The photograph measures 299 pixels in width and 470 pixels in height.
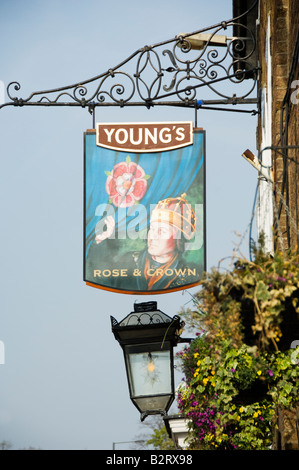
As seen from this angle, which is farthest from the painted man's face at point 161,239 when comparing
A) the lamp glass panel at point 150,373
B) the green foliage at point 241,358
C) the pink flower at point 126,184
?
the lamp glass panel at point 150,373

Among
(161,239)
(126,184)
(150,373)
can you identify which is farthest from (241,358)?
(126,184)

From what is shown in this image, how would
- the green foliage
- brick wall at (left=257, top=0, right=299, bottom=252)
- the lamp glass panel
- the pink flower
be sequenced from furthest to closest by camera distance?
the pink flower < the lamp glass panel < brick wall at (left=257, top=0, right=299, bottom=252) < the green foliage

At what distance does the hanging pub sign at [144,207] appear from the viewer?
34.7 ft

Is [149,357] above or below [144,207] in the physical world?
below

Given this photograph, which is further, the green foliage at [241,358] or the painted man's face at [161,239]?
the painted man's face at [161,239]

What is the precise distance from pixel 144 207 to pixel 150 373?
6.66 feet

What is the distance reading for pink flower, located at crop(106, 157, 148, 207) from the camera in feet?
35.9

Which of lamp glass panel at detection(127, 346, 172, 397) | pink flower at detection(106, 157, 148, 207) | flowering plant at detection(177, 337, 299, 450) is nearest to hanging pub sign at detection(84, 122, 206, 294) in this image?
pink flower at detection(106, 157, 148, 207)

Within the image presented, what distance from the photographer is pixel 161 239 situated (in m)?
10.7

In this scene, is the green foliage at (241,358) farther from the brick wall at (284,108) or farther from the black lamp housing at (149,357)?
the brick wall at (284,108)

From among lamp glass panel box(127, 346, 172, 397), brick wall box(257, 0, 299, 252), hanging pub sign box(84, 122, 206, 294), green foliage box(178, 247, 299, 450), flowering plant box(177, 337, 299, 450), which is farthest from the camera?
hanging pub sign box(84, 122, 206, 294)

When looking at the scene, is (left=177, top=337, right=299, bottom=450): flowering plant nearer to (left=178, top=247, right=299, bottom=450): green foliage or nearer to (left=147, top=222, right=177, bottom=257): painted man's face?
(left=178, top=247, right=299, bottom=450): green foliage

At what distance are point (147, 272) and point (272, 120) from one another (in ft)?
7.58

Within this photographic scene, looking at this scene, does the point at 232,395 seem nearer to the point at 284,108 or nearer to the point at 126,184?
the point at 126,184
